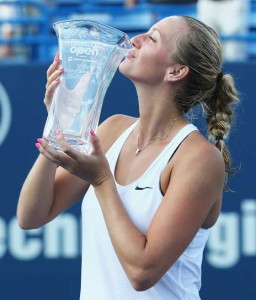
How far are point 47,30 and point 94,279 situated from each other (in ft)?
11.5

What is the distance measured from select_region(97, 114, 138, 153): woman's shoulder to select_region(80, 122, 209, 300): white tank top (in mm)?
208

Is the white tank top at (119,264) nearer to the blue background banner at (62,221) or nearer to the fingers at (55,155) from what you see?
the fingers at (55,155)

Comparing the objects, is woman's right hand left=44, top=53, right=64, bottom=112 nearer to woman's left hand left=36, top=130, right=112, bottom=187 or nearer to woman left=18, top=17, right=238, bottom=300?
woman left=18, top=17, right=238, bottom=300

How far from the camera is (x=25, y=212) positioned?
2352 millimetres

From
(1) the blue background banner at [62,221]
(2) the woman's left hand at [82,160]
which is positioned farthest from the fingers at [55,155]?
(1) the blue background banner at [62,221]

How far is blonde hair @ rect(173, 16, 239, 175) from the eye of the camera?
7.54 feet

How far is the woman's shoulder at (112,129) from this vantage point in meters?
2.42

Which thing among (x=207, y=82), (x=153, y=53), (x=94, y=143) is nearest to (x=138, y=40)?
(x=153, y=53)

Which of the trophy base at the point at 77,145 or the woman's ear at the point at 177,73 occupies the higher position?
the woman's ear at the point at 177,73

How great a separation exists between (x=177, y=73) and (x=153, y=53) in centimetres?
9

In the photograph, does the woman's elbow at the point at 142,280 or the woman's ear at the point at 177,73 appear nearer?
the woman's elbow at the point at 142,280

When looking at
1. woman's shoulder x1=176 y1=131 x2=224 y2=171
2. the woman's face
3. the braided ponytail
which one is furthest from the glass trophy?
the braided ponytail

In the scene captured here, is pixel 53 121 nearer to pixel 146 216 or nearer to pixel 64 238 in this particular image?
pixel 146 216

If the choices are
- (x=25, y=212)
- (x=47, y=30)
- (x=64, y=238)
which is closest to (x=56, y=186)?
(x=25, y=212)
